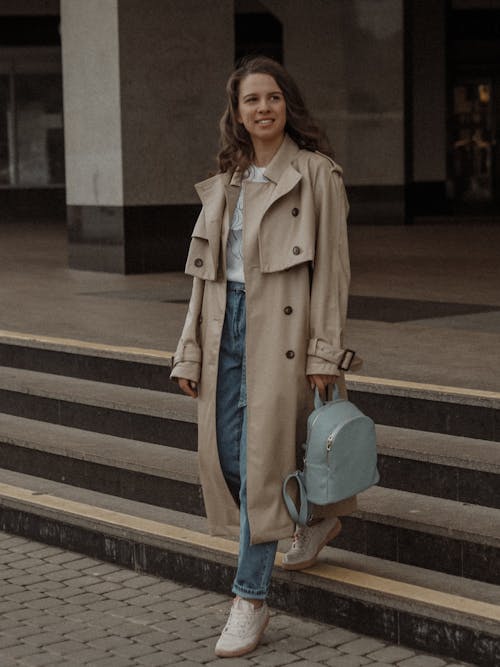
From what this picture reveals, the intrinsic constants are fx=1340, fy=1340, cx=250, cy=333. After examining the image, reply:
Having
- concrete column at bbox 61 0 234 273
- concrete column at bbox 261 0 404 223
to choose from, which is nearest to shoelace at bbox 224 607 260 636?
concrete column at bbox 61 0 234 273

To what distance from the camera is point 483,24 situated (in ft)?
79.4

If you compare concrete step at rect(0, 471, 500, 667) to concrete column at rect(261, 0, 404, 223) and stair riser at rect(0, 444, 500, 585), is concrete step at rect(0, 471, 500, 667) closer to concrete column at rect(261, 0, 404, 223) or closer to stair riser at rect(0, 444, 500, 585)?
stair riser at rect(0, 444, 500, 585)

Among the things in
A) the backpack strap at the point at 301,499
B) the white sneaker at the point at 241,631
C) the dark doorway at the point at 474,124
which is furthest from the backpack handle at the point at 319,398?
the dark doorway at the point at 474,124

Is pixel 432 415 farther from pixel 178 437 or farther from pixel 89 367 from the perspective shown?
pixel 89 367

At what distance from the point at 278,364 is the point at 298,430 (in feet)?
0.85

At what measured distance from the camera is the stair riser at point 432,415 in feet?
19.5

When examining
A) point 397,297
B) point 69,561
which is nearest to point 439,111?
point 397,297

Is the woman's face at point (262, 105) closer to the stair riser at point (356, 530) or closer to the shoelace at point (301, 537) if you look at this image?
the shoelace at point (301, 537)

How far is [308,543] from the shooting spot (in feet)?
17.2

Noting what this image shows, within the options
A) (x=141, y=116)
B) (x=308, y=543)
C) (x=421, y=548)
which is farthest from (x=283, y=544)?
(x=141, y=116)

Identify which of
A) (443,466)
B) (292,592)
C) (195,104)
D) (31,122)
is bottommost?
(292,592)

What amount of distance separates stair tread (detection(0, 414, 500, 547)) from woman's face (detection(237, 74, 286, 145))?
65.4 inches

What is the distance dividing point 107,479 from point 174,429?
422mm

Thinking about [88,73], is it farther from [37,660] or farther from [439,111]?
[439,111]
